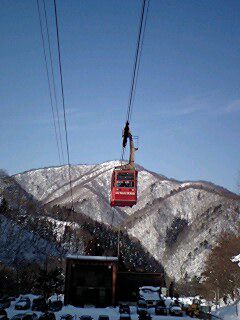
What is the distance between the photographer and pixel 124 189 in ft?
97.9

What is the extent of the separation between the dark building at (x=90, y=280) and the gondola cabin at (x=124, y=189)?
35208mm

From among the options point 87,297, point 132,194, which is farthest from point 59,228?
point 132,194

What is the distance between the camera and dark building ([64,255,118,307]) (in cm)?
6116

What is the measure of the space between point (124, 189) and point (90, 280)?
37178 mm

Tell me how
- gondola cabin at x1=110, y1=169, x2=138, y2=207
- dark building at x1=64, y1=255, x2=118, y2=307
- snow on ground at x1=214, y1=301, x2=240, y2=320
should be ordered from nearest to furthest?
gondola cabin at x1=110, y1=169, x2=138, y2=207 < snow on ground at x1=214, y1=301, x2=240, y2=320 < dark building at x1=64, y1=255, x2=118, y2=307

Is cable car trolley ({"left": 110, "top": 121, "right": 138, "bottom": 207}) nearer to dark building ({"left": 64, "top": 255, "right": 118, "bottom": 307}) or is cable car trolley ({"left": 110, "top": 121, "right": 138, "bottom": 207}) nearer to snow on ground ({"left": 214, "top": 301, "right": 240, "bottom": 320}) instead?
snow on ground ({"left": 214, "top": 301, "right": 240, "bottom": 320})

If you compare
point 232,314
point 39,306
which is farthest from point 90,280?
point 232,314

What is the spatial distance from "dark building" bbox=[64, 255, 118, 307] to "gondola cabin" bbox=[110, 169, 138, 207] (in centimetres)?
3521

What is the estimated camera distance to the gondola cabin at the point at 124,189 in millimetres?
29656

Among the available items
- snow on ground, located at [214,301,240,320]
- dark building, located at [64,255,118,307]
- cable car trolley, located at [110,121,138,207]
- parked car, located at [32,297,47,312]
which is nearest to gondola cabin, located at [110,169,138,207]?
cable car trolley, located at [110,121,138,207]

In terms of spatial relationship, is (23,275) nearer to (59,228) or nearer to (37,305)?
(37,305)

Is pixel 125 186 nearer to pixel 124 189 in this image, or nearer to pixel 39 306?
pixel 124 189

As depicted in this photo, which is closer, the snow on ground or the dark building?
the snow on ground

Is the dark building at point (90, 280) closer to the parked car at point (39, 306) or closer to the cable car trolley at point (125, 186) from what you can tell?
the parked car at point (39, 306)
